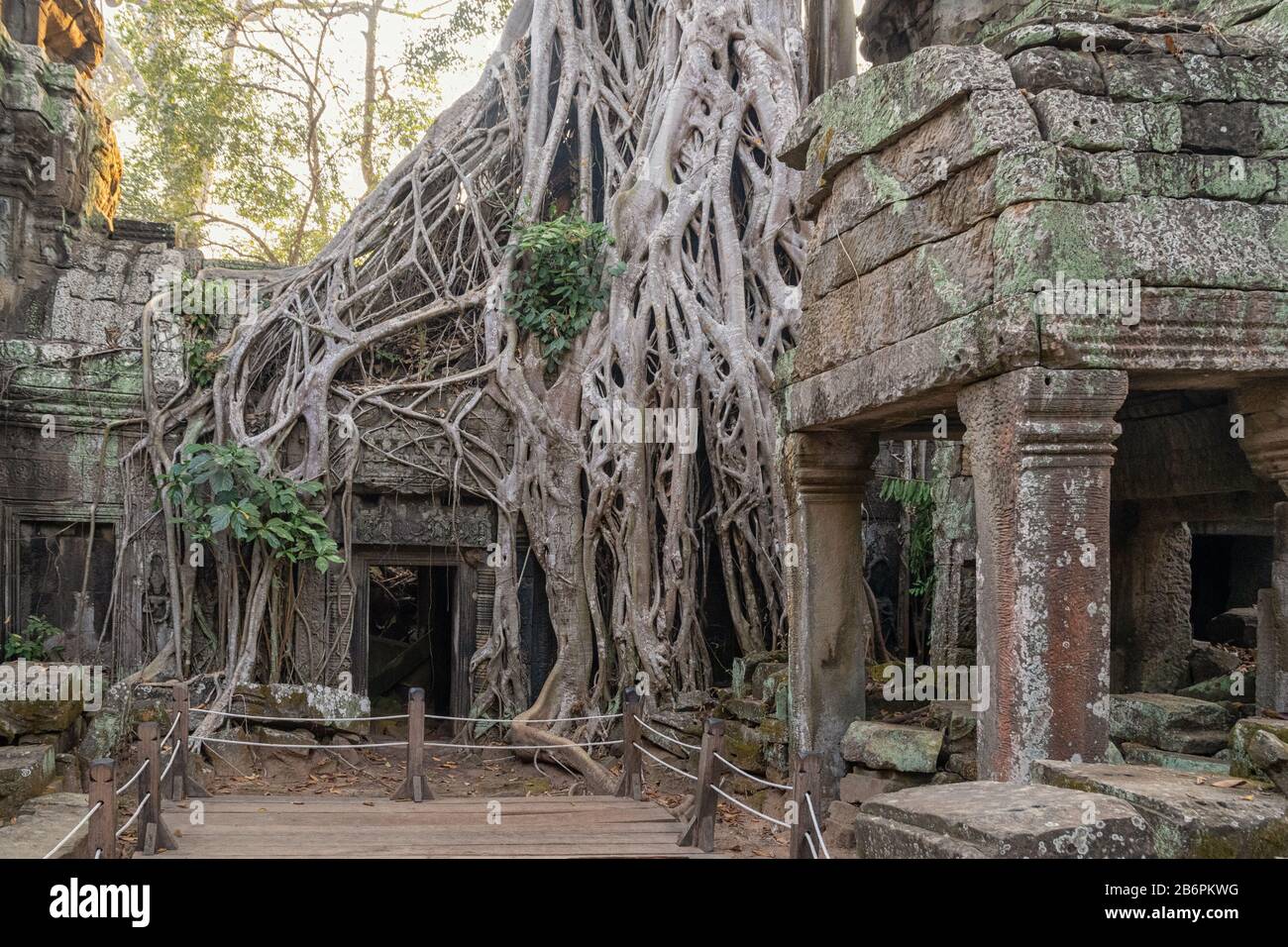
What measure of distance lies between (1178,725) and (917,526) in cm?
376

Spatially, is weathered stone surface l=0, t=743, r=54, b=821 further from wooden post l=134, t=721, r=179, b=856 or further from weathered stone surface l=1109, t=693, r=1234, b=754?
weathered stone surface l=1109, t=693, r=1234, b=754

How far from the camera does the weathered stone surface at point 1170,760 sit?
4383 mm

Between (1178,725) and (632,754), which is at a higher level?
(1178,725)

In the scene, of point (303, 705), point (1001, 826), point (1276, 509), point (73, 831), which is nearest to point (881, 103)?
point (1276, 509)

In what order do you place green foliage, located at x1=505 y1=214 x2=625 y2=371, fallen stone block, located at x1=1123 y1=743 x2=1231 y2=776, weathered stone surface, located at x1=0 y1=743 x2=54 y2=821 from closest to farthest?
fallen stone block, located at x1=1123 y1=743 x2=1231 y2=776
weathered stone surface, located at x1=0 y1=743 x2=54 y2=821
green foliage, located at x1=505 y1=214 x2=625 y2=371

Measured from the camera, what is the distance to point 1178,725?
468cm

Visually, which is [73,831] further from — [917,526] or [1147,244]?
[917,526]

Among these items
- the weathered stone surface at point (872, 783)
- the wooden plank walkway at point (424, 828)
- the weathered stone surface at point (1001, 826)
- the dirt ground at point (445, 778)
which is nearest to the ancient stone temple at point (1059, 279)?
the weathered stone surface at point (1001, 826)

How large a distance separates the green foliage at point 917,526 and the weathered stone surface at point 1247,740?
15.4 feet

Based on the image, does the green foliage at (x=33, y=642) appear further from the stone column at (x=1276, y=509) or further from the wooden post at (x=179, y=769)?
the stone column at (x=1276, y=509)

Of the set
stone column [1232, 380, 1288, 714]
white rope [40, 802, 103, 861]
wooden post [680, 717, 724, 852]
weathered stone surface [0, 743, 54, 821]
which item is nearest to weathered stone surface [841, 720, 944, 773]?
wooden post [680, 717, 724, 852]

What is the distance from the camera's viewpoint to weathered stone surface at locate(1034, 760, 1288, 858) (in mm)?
2621

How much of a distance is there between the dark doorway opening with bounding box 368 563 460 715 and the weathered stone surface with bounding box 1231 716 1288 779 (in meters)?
6.47

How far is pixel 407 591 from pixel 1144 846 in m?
11.0
